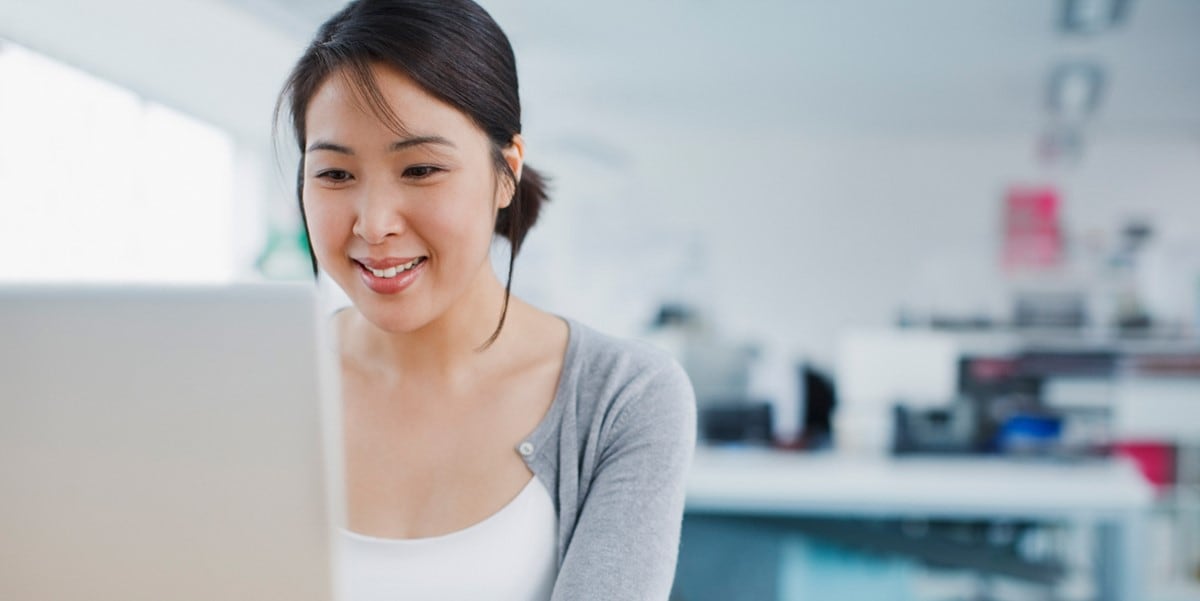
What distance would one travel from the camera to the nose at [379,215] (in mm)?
962

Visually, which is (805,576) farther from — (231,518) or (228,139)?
(228,139)

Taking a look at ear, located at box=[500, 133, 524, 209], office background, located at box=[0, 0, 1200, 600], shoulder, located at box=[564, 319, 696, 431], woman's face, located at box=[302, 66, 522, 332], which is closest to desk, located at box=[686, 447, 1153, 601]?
office background, located at box=[0, 0, 1200, 600]

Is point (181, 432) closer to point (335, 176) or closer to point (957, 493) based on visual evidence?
point (335, 176)

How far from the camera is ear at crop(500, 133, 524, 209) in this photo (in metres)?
1.11

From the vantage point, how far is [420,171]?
3.28 feet

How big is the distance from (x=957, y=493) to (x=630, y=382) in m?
2.41

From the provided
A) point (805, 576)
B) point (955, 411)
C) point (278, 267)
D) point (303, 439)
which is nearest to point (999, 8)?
point (955, 411)

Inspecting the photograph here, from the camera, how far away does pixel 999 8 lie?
537 cm

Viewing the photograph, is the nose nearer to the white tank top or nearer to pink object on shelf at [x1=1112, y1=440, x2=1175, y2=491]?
the white tank top

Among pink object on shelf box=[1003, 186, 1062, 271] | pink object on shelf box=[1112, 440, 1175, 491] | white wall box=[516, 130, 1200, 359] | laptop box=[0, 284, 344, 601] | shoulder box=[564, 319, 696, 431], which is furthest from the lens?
white wall box=[516, 130, 1200, 359]

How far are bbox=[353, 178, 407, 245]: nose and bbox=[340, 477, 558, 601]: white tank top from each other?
304 millimetres

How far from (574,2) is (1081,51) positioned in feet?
9.86

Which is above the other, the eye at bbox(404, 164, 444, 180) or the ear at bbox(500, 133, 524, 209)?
the ear at bbox(500, 133, 524, 209)

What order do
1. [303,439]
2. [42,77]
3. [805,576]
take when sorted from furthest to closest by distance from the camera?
[42,77] < [805,576] < [303,439]
